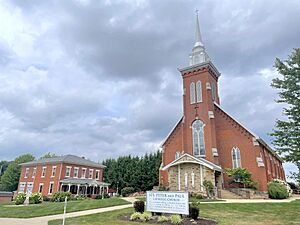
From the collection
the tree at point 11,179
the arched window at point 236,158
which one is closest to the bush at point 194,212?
the arched window at point 236,158

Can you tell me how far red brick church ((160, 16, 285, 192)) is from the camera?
27.2 m

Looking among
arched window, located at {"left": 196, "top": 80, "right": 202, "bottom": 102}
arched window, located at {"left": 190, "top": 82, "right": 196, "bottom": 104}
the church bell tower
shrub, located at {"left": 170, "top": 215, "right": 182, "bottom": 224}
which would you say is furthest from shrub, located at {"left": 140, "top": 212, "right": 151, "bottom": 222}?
arched window, located at {"left": 190, "top": 82, "right": 196, "bottom": 104}

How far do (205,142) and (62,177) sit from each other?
24529 mm

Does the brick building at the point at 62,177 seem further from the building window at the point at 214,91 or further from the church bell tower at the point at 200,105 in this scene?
the building window at the point at 214,91

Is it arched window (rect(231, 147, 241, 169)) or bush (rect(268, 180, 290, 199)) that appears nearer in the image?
bush (rect(268, 180, 290, 199))

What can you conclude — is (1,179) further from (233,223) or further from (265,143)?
(233,223)

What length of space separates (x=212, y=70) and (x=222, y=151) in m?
11.9

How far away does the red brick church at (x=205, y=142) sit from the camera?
27.2 m

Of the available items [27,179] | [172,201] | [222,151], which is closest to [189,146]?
[222,151]

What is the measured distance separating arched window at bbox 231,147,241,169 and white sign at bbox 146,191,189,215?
64.2ft

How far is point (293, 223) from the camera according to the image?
10594mm

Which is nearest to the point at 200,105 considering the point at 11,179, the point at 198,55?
the point at 198,55

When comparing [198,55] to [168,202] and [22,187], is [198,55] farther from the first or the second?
[22,187]

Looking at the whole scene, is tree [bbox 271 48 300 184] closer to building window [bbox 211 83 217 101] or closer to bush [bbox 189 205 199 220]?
bush [bbox 189 205 199 220]
